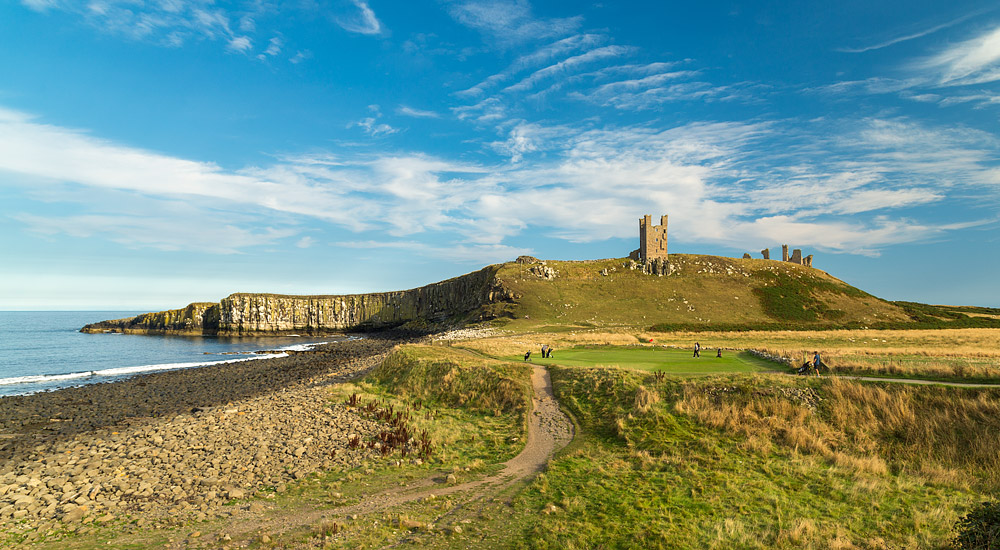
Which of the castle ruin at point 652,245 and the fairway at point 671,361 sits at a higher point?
the castle ruin at point 652,245

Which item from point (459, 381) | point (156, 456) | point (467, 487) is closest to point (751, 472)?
point (467, 487)

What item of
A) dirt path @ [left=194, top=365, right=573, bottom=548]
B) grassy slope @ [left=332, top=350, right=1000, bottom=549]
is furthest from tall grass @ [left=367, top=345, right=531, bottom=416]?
grassy slope @ [left=332, top=350, right=1000, bottom=549]

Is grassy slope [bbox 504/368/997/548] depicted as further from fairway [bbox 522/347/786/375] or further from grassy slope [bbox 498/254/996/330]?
grassy slope [bbox 498/254/996/330]

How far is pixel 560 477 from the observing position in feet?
51.8

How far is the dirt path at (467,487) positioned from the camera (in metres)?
12.9

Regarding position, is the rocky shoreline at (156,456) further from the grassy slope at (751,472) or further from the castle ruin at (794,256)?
the castle ruin at (794,256)

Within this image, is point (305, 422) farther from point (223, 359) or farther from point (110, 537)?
point (223, 359)

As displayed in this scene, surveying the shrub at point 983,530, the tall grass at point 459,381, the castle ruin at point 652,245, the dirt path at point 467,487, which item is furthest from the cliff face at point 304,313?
the shrub at point 983,530

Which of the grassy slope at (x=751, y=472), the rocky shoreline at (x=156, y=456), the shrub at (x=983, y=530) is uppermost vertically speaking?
the shrub at (x=983, y=530)

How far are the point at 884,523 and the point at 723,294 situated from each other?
109m

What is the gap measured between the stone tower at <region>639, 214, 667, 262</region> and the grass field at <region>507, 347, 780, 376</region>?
8791 cm

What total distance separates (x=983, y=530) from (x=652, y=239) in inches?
4893

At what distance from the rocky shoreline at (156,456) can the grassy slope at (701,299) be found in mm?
57043

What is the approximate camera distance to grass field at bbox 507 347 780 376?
28266mm
